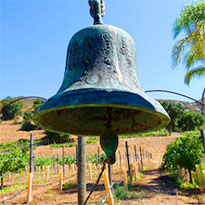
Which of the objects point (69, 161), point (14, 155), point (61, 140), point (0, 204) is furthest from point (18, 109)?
point (0, 204)

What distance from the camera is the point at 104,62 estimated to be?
1.44 m

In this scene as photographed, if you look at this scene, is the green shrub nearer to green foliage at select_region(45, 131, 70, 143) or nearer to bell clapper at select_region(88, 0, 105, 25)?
green foliage at select_region(45, 131, 70, 143)

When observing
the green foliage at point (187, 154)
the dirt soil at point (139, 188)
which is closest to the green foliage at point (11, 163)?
the dirt soil at point (139, 188)

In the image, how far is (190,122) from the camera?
43.9 metres

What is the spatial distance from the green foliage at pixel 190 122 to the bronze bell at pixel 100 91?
148 ft

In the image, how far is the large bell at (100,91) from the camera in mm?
1072

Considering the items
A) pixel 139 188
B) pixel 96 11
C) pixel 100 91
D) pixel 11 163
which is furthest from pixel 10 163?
pixel 100 91

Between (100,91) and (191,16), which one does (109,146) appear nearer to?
(100,91)

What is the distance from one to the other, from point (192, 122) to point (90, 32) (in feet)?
152

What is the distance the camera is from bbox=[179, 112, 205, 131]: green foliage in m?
43.7

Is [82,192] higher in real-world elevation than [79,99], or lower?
lower

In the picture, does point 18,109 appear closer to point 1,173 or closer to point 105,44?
point 1,173

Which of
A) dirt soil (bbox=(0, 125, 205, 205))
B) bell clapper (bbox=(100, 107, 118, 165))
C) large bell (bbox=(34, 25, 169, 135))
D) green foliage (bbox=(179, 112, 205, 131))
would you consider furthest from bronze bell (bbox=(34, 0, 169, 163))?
green foliage (bbox=(179, 112, 205, 131))

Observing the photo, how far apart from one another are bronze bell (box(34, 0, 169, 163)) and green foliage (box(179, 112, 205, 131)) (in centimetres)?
4524
